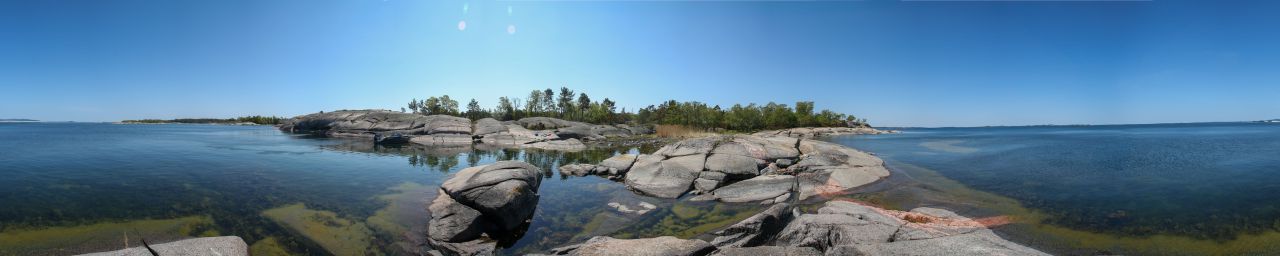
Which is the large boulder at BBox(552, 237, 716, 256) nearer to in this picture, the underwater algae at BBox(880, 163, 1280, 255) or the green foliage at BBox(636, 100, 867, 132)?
the underwater algae at BBox(880, 163, 1280, 255)

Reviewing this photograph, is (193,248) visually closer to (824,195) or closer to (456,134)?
(824,195)

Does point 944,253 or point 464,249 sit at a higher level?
point 944,253

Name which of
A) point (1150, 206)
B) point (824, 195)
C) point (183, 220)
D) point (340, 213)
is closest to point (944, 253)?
point (824, 195)

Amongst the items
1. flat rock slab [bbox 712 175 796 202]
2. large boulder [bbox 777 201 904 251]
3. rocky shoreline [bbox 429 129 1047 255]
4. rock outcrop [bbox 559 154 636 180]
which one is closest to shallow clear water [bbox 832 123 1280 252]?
rocky shoreline [bbox 429 129 1047 255]

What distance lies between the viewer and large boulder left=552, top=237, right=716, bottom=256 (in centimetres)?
887

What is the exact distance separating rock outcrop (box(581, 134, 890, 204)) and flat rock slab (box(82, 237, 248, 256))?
13.0 meters

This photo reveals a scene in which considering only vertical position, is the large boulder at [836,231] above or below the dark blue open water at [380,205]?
above

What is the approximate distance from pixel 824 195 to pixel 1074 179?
588 inches

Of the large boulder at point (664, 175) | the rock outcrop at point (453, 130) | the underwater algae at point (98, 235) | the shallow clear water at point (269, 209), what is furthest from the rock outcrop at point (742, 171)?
the rock outcrop at point (453, 130)

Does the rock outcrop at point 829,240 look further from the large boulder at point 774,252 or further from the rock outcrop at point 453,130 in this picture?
the rock outcrop at point 453,130

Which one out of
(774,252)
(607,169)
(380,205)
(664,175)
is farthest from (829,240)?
(607,169)

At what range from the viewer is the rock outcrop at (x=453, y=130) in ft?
182

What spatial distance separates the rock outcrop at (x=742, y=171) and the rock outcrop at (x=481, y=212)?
631cm

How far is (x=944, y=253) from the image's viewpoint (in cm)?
805
